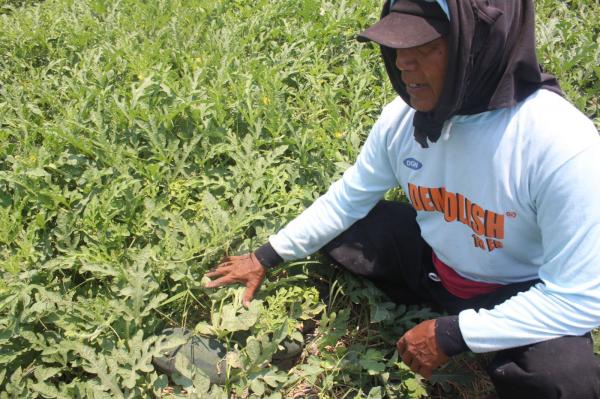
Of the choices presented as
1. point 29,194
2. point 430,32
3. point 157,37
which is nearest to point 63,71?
point 157,37

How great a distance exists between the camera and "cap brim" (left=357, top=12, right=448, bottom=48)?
6.31 ft

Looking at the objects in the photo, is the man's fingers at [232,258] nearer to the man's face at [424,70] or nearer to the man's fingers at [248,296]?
the man's fingers at [248,296]

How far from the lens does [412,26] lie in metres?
1.95

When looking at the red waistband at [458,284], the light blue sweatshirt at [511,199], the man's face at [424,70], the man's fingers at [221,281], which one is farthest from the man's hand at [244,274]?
the man's face at [424,70]

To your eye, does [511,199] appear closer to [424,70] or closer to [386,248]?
[424,70]

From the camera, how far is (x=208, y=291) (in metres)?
2.91

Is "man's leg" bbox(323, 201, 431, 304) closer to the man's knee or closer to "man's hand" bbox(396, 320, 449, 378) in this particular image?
"man's hand" bbox(396, 320, 449, 378)

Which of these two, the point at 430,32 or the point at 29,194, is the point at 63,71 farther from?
the point at 430,32

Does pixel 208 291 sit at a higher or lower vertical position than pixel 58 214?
lower

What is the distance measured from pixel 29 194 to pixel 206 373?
1408mm

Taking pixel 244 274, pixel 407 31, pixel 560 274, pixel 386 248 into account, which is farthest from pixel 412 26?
pixel 244 274

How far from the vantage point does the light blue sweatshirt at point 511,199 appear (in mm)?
1970

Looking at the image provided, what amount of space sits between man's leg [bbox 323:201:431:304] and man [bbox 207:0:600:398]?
0.45 ft

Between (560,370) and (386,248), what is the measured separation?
0.99 meters
